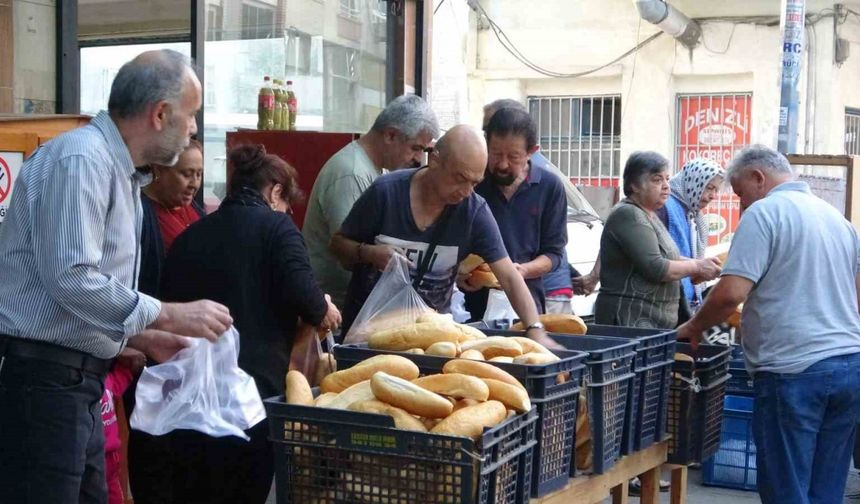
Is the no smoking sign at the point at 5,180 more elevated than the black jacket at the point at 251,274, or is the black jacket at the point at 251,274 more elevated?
the no smoking sign at the point at 5,180

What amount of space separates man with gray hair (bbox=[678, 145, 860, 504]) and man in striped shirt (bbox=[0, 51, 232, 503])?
8.13 ft

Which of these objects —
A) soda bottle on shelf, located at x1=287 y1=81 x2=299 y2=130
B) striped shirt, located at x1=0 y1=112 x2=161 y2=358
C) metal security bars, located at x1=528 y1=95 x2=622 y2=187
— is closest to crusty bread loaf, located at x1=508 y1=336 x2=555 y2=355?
striped shirt, located at x1=0 y1=112 x2=161 y2=358

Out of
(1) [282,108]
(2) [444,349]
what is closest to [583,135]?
(1) [282,108]

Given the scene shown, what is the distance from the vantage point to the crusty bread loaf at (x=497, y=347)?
3.47 meters

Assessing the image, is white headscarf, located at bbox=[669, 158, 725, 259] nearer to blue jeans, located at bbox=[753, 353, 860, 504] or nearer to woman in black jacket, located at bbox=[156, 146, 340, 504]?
blue jeans, located at bbox=[753, 353, 860, 504]

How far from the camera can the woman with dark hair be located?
5789mm

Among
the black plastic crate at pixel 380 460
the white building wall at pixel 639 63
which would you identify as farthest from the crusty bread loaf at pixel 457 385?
the white building wall at pixel 639 63

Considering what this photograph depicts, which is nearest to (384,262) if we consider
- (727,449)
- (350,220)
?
(350,220)

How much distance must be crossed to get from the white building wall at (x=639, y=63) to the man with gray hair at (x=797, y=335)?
11620mm

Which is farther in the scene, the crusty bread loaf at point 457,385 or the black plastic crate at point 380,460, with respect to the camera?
the crusty bread loaf at point 457,385

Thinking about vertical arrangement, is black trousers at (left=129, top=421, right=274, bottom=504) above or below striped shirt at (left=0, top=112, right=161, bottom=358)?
below

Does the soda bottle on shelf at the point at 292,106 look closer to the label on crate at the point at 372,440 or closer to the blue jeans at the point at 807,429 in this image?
the blue jeans at the point at 807,429

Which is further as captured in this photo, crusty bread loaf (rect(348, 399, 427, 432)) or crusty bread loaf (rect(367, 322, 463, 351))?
crusty bread loaf (rect(367, 322, 463, 351))

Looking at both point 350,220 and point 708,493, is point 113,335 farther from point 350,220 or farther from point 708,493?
point 708,493
